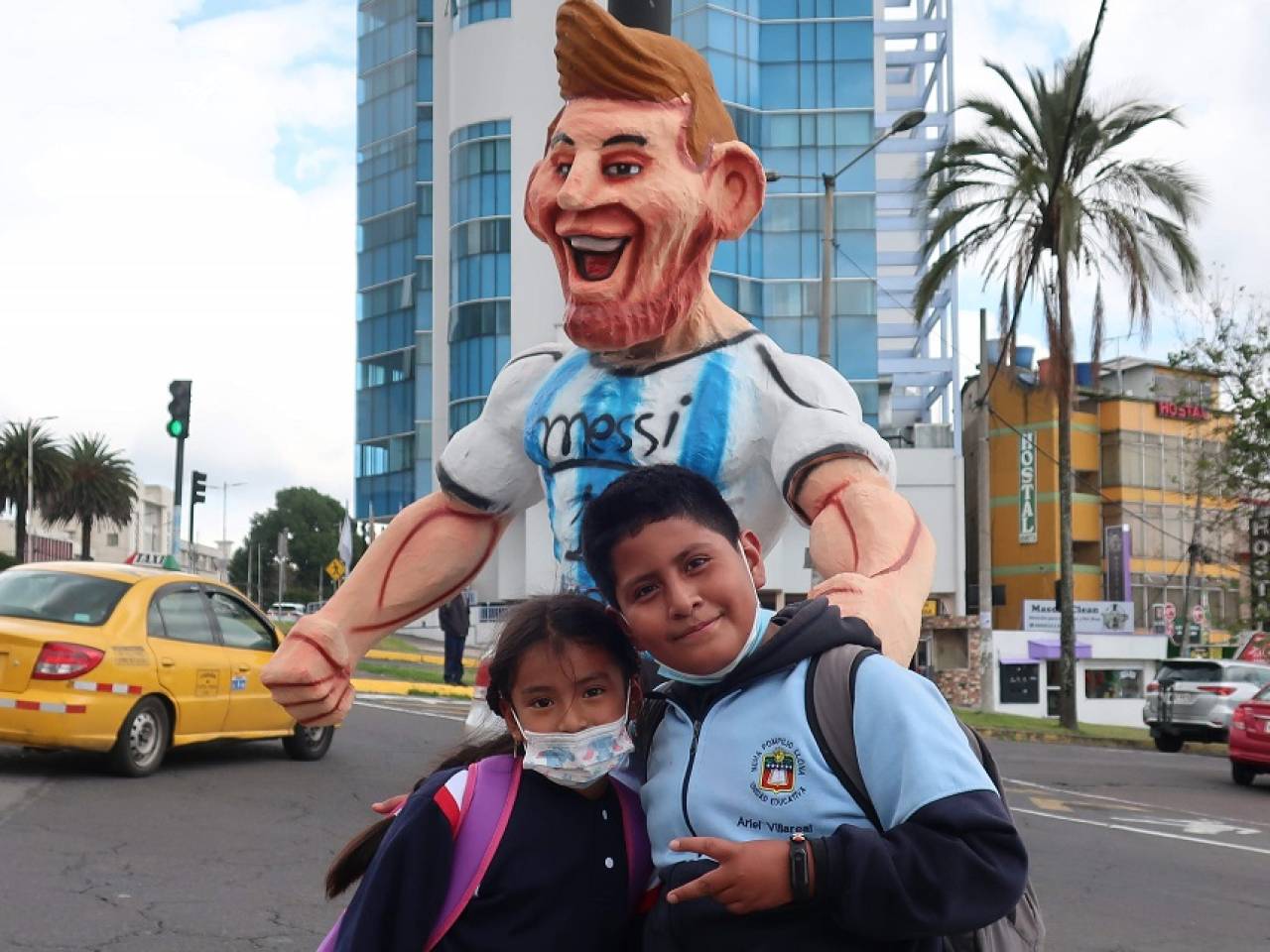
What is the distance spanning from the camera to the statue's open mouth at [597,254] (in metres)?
2.79

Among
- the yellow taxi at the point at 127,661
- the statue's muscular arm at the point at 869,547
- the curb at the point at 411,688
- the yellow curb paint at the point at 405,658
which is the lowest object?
the yellow curb paint at the point at 405,658

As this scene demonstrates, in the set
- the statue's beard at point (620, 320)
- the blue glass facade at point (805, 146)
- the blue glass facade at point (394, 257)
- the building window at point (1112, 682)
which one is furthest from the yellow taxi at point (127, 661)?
the blue glass facade at point (394, 257)

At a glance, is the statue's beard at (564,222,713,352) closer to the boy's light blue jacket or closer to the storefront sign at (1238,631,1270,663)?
the boy's light blue jacket

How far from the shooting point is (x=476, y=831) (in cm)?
193

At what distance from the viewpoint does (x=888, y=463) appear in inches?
112

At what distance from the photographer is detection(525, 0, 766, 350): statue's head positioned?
2.77m

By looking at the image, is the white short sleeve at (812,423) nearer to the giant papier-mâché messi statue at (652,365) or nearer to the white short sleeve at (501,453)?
the giant papier-mâché messi statue at (652,365)

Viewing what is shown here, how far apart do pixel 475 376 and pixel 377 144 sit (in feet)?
46.2

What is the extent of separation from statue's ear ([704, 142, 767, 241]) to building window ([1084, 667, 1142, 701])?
29.0m

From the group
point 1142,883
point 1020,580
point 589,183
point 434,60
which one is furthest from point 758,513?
point 434,60

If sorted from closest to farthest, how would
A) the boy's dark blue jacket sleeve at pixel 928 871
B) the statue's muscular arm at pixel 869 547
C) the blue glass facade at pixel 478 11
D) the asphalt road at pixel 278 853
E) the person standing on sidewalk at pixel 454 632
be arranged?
the boy's dark blue jacket sleeve at pixel 928 871
the statue's muscular arm at pixel 869 547
the asphalt road at pixel 278 853
the person standing on sidewalk at pixel 454 632
the blue glass facade at pixel 478 11

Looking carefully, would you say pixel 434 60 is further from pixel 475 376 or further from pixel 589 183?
pixel 589 183

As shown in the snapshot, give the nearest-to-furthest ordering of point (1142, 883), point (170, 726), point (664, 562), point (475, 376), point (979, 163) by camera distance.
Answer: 1. point (664, 562)
2. point (1142, 883)
3. point (170, 726)
4. point (979, 163)
5. point (475, 376)

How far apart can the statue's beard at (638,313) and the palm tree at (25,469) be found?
42266 millimetres
